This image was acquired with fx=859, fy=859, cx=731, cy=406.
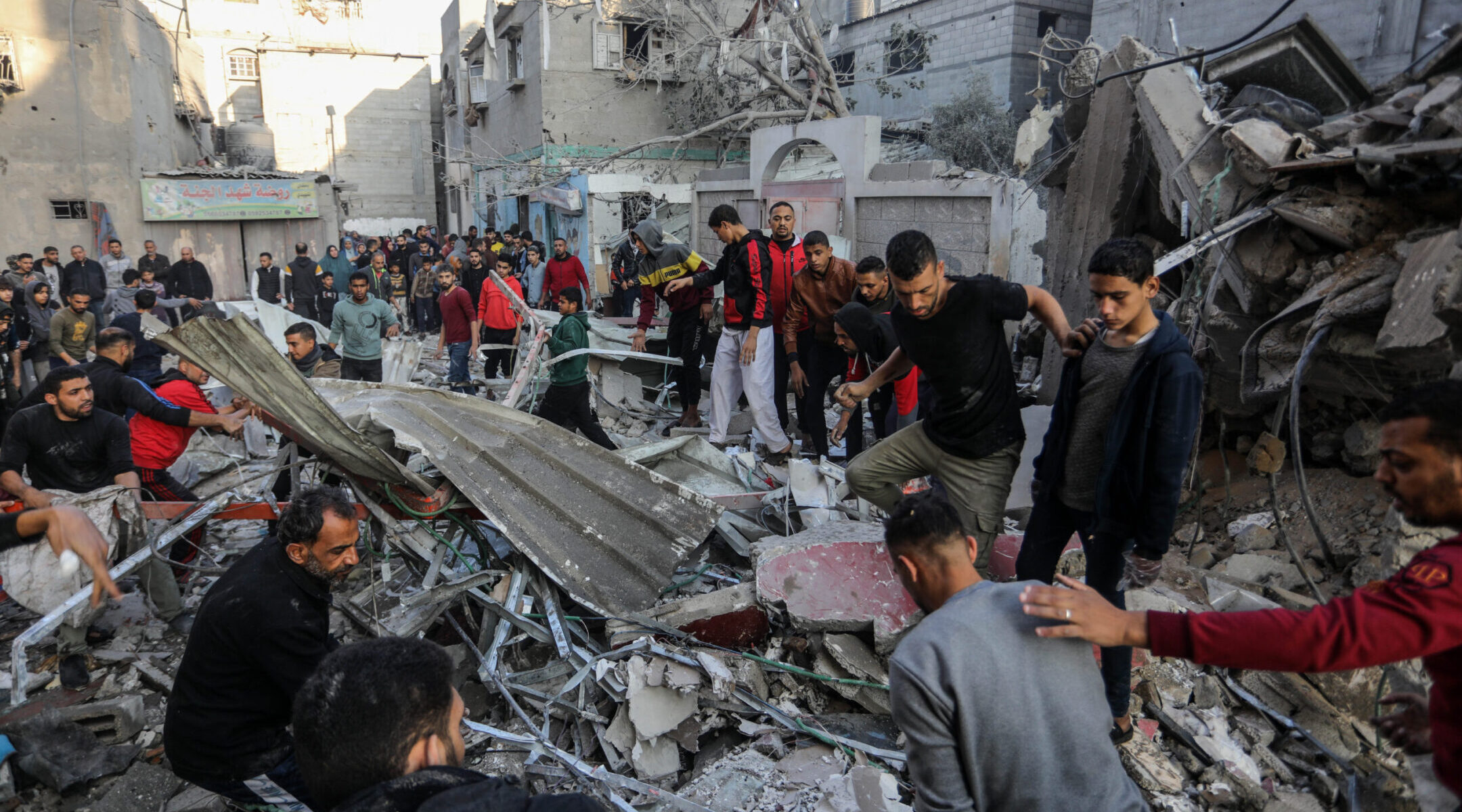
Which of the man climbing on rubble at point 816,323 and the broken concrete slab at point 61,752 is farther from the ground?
the man climbing on rubble at point 816,323

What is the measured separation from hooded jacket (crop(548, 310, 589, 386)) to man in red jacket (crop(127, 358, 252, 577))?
79.9 inches

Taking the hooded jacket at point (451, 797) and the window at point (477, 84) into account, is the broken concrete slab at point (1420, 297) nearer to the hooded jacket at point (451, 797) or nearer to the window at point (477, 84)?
the hooded jacket at point (451, 797)

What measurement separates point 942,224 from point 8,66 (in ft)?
53.2

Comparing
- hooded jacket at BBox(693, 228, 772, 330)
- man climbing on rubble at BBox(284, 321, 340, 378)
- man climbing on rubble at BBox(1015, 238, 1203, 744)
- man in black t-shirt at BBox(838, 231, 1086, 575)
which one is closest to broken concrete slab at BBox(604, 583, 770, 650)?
man in black t-shirt at BBox(838, 231, 1086, 575)

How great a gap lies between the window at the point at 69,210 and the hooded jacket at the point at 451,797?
18.9 m

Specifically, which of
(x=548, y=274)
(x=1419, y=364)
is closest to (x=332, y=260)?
(x=548, y=274)

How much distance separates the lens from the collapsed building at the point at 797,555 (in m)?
3.19

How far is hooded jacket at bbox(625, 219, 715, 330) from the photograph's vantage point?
7125mm

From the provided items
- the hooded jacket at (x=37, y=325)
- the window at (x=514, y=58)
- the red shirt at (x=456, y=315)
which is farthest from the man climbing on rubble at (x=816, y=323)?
the window at (x=514, y=58)

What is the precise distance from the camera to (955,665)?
1674 mm

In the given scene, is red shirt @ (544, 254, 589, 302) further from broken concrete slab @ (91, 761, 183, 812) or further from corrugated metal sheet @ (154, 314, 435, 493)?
broken concrete slab @ (91, 761, 183, 812)

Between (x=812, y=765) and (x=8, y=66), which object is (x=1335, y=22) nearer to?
(x=812, y=765)

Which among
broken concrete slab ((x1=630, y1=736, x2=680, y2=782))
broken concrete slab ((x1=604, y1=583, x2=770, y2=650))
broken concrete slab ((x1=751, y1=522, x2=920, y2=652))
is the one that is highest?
broken concrete slab ((x1=751, y1=522, x2=920, y2=652))

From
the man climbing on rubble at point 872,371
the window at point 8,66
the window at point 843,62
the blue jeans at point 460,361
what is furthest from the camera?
the window at point 843,62
